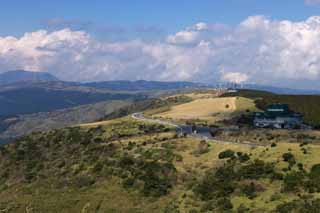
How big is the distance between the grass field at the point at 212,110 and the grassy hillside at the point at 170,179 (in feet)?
181

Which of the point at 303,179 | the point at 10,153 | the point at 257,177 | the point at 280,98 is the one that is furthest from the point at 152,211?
the point at 280,98

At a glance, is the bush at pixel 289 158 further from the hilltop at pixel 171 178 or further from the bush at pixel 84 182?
the bush at pixel 84 182

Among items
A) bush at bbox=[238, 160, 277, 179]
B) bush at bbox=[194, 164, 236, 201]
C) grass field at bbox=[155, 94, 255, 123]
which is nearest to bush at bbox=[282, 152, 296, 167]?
bush at bbox=[238, 160, 277, 179]

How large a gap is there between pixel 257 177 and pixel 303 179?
4.51 m

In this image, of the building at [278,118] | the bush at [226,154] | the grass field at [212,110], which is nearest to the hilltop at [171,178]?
the bush at [226,154]

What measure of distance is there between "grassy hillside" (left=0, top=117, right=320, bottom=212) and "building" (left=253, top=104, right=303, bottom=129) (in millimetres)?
A: 46161

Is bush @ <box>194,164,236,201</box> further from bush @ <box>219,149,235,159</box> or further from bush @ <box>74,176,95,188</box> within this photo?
bush @ <box>74,176,95,188</box>

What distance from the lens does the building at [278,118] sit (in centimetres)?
11036

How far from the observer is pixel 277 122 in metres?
112

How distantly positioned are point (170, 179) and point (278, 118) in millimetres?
70229

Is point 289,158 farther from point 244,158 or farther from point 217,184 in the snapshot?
point 217,184

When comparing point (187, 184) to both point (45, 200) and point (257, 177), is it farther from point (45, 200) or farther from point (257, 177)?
point (45, 200)

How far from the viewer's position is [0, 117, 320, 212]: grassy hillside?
131 ft

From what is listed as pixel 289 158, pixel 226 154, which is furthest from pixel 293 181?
pixel 226 154
